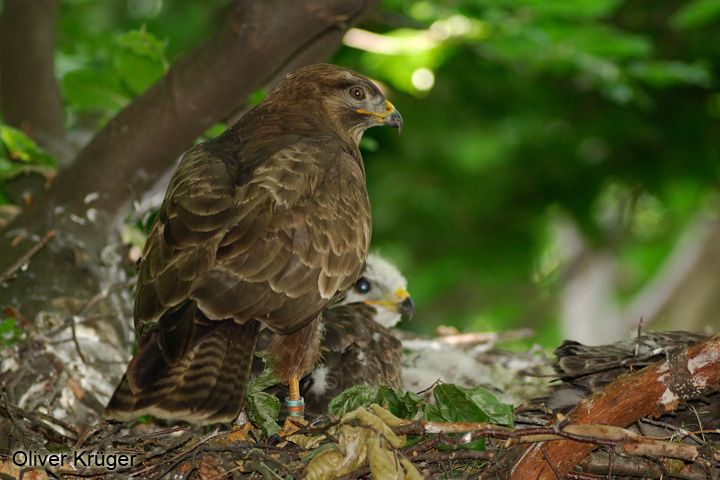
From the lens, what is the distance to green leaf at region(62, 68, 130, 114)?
256 inches

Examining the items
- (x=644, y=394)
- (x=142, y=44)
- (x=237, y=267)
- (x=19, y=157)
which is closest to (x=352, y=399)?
(x=237, y=267)

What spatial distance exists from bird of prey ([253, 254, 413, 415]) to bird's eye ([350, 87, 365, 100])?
1064mm

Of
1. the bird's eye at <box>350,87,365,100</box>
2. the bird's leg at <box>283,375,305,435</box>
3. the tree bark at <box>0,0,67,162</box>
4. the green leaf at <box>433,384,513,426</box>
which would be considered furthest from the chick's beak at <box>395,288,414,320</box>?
the tree bark at <box>0,0,67,162</box>

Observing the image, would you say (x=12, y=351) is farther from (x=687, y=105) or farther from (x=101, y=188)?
(x=687, y=105)

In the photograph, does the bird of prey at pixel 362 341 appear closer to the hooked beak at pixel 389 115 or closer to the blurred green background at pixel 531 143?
the hooked beak at pixel 389 115

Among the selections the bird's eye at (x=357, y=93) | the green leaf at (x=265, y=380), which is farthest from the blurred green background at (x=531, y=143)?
the green leaf at (x=265, y=380)

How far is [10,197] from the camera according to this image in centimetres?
691

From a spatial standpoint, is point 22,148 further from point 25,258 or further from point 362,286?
point 362,286

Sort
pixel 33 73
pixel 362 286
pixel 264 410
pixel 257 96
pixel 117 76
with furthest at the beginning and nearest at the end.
Answer: 1. pixel 33 73
2. pixel 117 76
3. pixel 362 286
4. pixel 257 96
5. pixel 264 410

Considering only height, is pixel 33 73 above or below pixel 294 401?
above

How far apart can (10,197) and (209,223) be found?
278cm

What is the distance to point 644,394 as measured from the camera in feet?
14.7

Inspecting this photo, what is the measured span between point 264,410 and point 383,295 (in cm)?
164

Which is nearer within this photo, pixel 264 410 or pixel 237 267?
pixel 237 267
